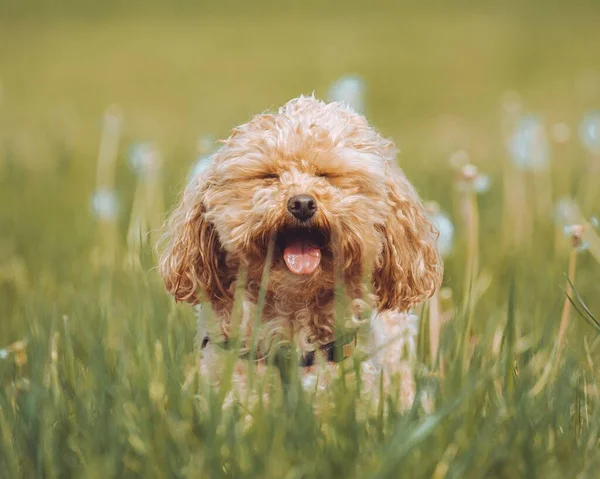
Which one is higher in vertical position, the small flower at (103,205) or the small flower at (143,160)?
the small flower at (143,160)

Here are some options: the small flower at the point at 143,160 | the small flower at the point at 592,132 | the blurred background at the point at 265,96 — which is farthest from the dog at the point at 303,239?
the small flower at the point at 592,132

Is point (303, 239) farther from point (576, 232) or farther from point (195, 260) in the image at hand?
point (576, 232)

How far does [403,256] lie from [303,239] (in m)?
0.44

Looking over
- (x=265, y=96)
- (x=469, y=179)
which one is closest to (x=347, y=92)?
(x=469, y=179)

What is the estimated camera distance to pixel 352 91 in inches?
196

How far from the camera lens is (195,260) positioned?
3719 mm

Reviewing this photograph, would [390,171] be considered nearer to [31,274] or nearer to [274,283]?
[274,283]

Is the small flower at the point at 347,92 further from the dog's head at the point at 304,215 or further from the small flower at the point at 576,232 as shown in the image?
the small flower at the point at 576,232

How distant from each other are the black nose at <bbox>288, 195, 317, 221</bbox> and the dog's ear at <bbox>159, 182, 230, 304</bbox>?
496 millimetres

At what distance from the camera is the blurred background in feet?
18.0

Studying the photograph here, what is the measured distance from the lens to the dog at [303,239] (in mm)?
3412

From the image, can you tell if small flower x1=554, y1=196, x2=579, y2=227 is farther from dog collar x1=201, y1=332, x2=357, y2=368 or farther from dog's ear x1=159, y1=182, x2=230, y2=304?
dog's ear x1=159, y1=182, x2=230, y2=304

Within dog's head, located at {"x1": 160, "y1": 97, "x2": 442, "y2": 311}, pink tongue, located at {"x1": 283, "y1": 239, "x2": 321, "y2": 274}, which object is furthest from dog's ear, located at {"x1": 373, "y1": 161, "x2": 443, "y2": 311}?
pink tongue, located at {"x1": 283, "y1": 239, "x2": 321, "y2": 274}

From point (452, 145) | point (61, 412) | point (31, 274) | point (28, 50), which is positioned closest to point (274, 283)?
point (61, 412)
